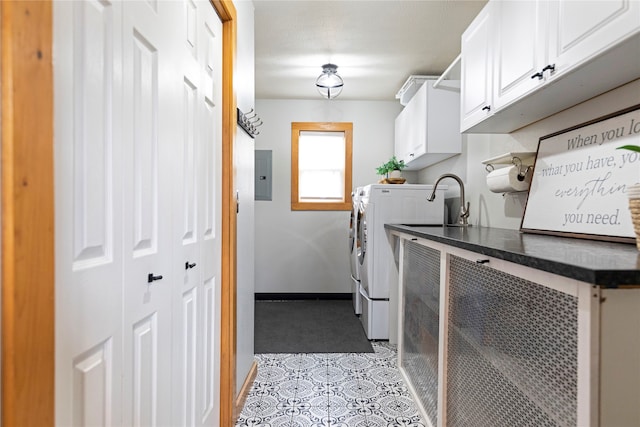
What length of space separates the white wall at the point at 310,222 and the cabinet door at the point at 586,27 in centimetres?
300

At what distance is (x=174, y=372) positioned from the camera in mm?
1185

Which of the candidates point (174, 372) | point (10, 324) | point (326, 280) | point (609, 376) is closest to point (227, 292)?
point (174, 372)

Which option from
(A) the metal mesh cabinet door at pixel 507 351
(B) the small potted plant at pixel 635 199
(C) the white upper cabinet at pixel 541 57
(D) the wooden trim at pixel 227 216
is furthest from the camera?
(D) the wooden trim at pixel 227 216

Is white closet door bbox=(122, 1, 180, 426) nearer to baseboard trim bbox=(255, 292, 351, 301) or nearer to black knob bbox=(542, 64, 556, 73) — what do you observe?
black knob bbox=(542, 64, 556, 73)

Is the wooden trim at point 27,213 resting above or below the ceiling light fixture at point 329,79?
below

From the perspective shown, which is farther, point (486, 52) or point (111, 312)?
point (486, 52)

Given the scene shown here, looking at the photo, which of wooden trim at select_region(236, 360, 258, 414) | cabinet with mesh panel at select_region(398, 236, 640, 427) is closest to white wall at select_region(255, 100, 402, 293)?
wooden trim at select_region(236, 360, 258, 414)

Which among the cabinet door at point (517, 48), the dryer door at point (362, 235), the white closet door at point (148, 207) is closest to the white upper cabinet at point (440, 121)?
the dryer door at point (362, 235)

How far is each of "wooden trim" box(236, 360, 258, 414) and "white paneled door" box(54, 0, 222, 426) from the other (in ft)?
1.43

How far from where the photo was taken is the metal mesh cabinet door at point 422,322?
174cm

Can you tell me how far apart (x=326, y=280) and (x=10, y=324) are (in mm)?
3904

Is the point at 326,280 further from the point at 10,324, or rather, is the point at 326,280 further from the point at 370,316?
the point at 10,324

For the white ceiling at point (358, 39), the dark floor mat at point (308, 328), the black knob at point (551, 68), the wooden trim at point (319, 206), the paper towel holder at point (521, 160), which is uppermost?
the white ceiling at point (358, 39)

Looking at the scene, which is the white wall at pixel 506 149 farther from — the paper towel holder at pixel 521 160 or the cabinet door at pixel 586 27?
the cabinet door at pixel 586 27
